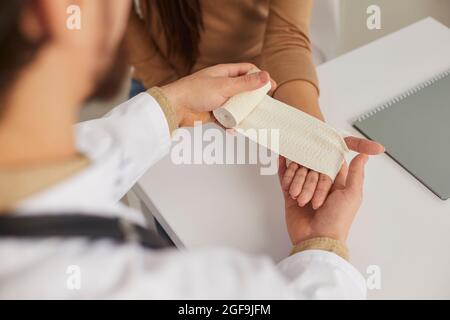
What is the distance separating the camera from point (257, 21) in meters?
0.98

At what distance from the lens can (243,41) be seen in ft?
3.27

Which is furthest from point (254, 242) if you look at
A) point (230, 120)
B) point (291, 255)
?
point (230, 120)

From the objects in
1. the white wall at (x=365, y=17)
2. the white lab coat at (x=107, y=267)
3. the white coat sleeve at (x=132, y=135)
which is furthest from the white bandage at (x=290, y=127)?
the white wall at (x=365, y=17)

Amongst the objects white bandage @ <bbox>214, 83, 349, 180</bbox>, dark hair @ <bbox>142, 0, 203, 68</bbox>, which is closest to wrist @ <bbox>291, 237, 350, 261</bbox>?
white bandage @ <bbox>214, 83, 349, 180</bbox>

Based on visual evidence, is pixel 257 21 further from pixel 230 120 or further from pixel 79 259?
pixel 79 259

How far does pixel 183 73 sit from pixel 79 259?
74cm

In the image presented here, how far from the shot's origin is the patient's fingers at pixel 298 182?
25.4 inches

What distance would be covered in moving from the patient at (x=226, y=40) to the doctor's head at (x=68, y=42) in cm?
46

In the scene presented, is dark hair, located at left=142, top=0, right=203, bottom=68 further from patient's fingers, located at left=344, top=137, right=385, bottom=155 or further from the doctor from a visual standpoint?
the doctor

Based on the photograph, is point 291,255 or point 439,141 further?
point 439,141

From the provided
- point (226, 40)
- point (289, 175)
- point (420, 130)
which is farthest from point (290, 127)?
point (226, 40)

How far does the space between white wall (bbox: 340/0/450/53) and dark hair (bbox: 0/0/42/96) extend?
1271 millimetres

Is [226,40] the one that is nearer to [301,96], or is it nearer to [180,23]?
[180,23]

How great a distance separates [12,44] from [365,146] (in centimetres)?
49
